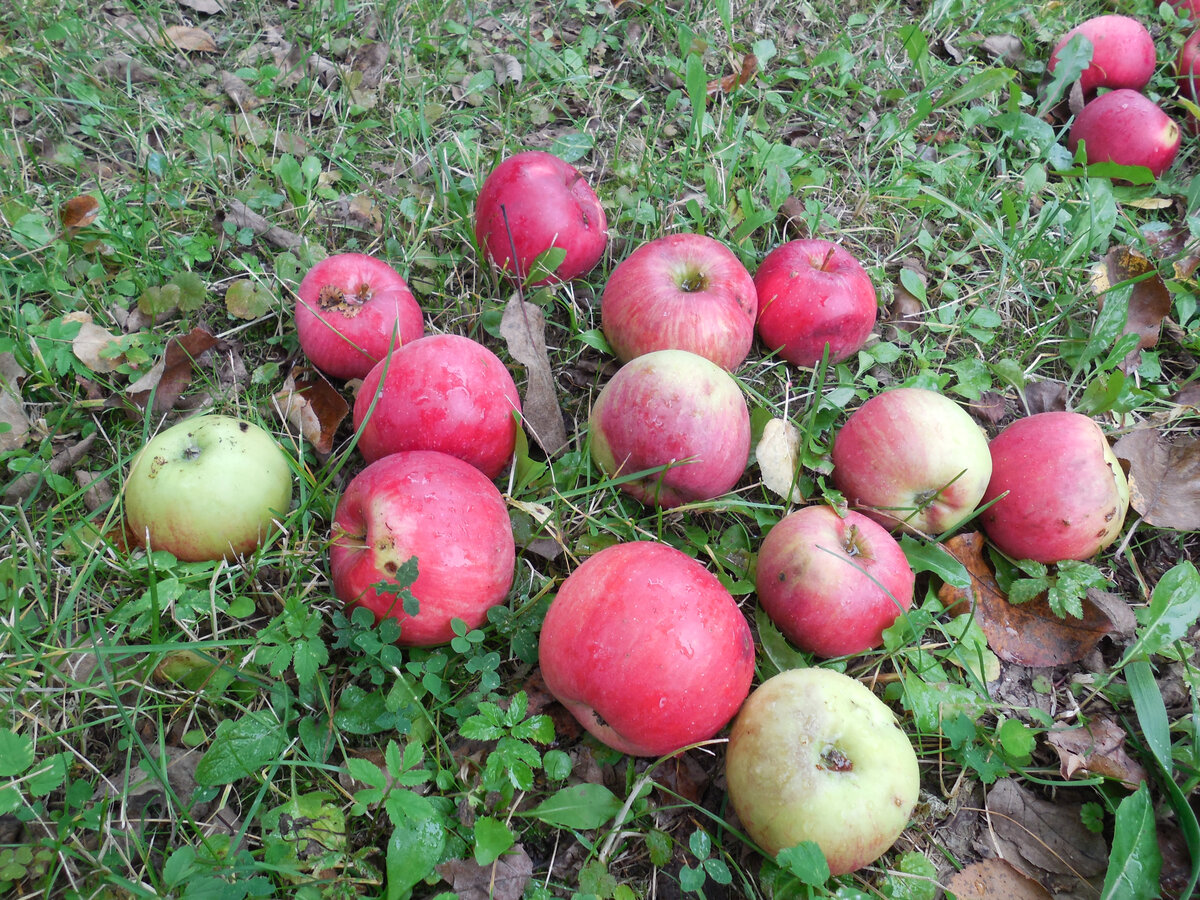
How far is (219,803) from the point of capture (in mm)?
1825

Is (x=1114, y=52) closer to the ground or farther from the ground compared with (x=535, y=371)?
farther from the ground

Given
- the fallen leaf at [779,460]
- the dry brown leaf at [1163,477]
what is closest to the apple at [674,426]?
the fallen leaf at [779,460]

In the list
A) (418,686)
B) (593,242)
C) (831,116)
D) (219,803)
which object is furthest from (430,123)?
(219,803)

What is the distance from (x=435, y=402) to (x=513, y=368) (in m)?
0.64

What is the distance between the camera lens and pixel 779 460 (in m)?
2.50

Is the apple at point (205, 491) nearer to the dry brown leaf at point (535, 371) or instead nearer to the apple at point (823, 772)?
the dry brown leaf at point (535, 371)

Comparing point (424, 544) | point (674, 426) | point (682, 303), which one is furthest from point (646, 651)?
point (682, 303)

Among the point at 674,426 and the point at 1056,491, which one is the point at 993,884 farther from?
the point at 674,426

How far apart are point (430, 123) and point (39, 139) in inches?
67.3

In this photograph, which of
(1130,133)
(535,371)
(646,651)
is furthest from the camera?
(1130,133)

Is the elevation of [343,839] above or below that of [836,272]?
below

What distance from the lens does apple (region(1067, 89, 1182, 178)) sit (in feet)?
12.3

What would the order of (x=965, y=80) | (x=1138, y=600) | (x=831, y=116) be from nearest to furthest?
(x=1138, y=600)
(x=831, y=116)
(x=965, y=80)

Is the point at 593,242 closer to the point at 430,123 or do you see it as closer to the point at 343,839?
the point at 430,123
